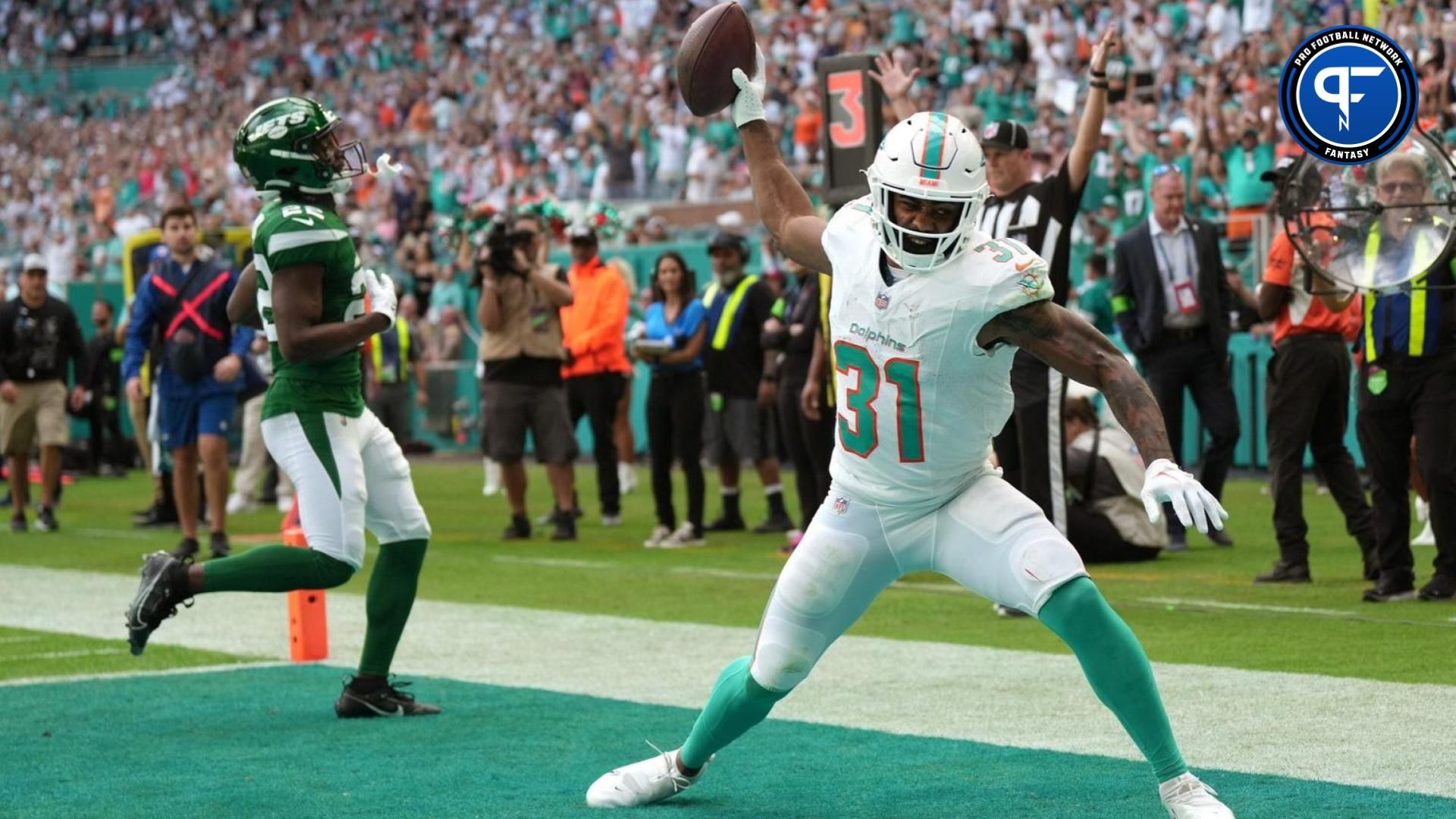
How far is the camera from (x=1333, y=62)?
943cm

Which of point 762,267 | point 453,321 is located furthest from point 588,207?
point 453,321

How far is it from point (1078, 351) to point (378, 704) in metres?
3.26

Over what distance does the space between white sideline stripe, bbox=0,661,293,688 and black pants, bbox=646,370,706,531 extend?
5.38 meters

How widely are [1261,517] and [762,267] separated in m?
8.06

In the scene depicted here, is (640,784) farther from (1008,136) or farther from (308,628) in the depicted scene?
(1008,136)

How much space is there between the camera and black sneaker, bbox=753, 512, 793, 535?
14.3 m

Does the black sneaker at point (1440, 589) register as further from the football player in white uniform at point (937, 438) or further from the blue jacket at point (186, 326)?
the blue jacket at point (186, 326)

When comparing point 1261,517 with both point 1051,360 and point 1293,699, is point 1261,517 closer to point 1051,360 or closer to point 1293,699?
point 1293,699

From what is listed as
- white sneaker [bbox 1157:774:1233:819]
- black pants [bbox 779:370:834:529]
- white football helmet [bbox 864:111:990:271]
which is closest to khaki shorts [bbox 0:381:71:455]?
black pants [bbox 779:370:834:529]

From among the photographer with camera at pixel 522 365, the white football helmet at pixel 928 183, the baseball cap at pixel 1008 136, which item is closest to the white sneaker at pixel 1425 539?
the baseball cap at pixel 1008 136

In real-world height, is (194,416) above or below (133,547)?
above

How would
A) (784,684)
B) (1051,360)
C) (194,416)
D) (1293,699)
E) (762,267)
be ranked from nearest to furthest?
(1051,360) < (784,684) < (1293,699) < (194,416) < (762,267)

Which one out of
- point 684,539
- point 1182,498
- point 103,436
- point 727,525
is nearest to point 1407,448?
point 1182,498

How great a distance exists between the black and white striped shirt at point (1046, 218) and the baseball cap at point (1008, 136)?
0.19 meters
